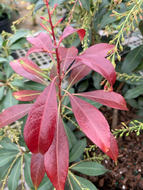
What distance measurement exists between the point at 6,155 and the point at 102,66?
64 cm

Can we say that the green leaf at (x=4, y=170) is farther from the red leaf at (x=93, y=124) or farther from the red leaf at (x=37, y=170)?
the red leaf at (x=93, y=124)

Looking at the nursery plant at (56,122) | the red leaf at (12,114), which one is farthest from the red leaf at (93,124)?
the red leaf at (12,114)

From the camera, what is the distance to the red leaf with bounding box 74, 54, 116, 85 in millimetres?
393

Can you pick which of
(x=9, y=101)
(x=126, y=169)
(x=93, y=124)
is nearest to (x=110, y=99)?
(x=93, y=124)

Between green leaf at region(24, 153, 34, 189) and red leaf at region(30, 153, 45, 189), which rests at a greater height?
red leaf at region(30, 153, 45, 189)

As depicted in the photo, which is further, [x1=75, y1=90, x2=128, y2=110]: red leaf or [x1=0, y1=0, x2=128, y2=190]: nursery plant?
[x1=75, y1=90, x2=128, y2=110]: red leaf

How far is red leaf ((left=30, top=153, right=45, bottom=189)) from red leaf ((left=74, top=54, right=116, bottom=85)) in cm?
38

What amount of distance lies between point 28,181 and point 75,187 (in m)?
0.22

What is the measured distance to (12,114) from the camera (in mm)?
577

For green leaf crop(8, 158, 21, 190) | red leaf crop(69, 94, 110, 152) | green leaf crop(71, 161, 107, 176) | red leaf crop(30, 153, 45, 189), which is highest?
red leaf crop(69, 94, 110, 152)

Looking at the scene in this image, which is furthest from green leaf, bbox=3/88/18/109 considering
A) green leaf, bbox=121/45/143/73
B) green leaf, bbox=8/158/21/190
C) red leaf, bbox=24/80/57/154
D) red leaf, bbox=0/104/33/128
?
green leaf, bbox=121/45/143/73

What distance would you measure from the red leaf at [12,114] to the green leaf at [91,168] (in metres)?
0.41

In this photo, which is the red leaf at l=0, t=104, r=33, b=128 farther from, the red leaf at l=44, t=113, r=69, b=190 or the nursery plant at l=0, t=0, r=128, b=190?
the red leaf at l=44, t=113, r=69, b=190

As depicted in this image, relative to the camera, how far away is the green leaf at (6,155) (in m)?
0.70
